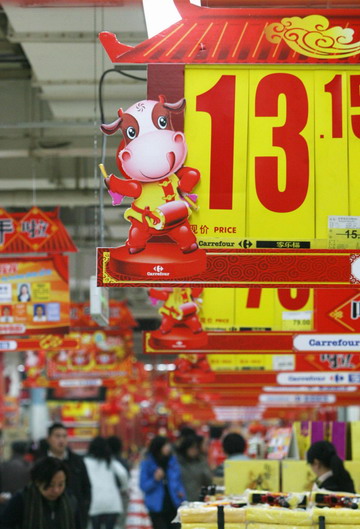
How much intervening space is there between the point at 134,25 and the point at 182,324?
2736 mm

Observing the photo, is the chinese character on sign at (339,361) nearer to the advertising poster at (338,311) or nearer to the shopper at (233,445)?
the shopper at (233,445)

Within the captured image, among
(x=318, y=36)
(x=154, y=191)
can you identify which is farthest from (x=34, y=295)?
(x=318, y=36)

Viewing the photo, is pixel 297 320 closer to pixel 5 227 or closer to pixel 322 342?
pixel 322 342

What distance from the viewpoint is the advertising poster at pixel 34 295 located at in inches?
413

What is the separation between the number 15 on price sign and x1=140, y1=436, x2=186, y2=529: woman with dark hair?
7498mm

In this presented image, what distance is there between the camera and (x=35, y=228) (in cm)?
1019

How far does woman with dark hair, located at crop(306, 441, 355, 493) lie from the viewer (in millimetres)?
8422

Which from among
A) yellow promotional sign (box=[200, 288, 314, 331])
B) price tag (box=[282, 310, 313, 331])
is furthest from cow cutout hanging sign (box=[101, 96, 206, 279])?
price tag (box=[282, 310, 313, 331])

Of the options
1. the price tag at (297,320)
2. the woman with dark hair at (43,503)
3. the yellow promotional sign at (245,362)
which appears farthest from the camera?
the yellow promotional sign at (245,362)

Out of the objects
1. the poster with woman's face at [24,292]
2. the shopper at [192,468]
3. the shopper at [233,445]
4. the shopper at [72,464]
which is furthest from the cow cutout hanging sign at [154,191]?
the shopper at [192,468]

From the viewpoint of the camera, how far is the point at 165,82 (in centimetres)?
574

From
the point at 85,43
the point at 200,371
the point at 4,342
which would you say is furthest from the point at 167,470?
the point at 85,43

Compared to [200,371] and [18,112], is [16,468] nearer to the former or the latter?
[200,371]

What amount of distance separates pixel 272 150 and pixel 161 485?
7812 millimetres
